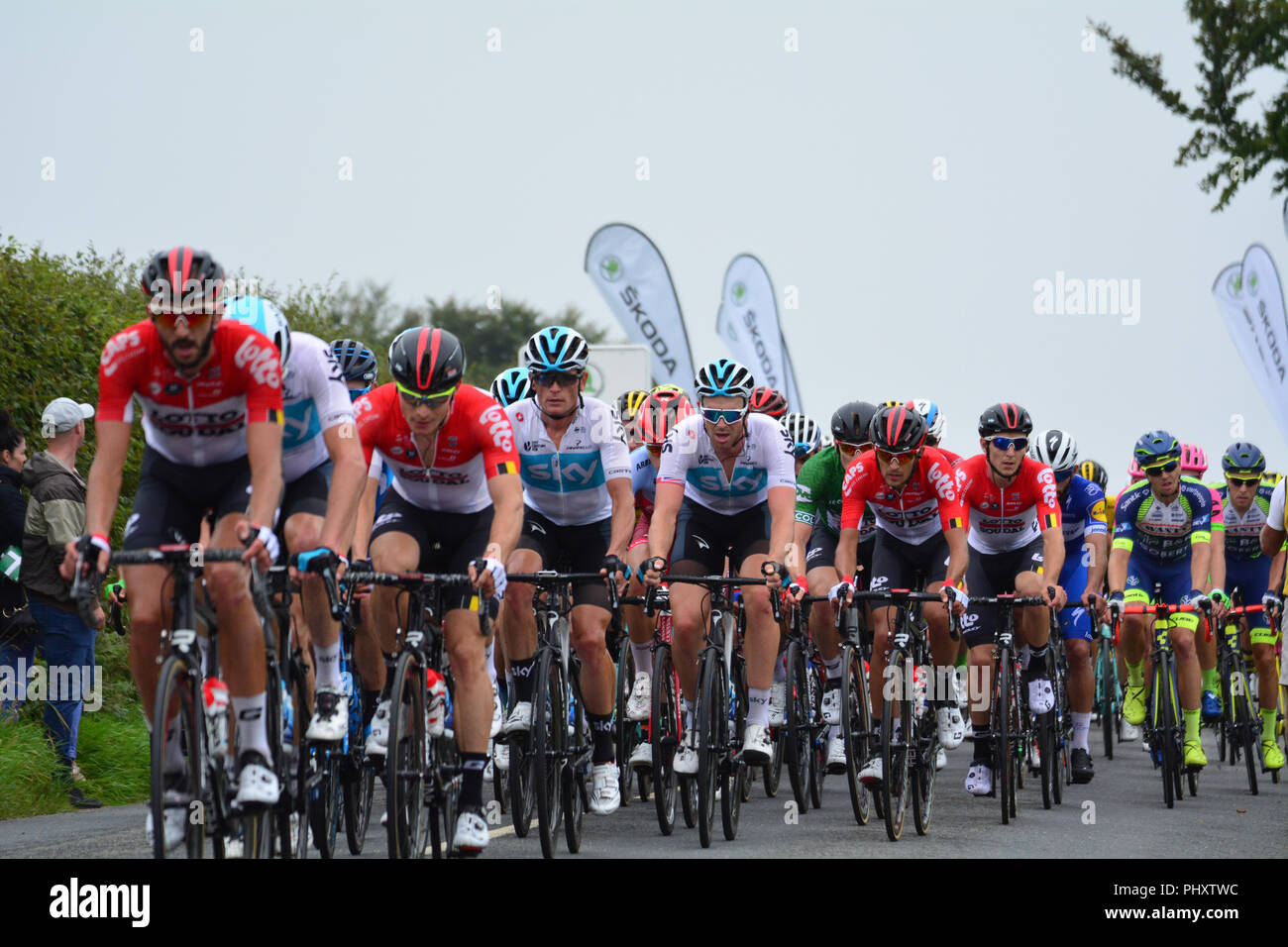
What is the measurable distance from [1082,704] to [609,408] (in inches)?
203

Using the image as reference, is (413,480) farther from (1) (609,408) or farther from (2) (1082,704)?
(2) (1082,704)

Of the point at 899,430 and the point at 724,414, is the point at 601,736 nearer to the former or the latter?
the point at 724,414

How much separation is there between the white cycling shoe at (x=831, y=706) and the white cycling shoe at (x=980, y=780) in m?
0.90

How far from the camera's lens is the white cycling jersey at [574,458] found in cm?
918

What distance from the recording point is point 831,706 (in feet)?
36.6

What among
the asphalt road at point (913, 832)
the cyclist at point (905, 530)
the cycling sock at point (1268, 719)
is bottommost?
the asphalt road at point (913, 832)

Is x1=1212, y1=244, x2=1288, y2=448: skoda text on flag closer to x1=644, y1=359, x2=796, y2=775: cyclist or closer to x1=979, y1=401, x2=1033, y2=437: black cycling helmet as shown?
x1=979, y1=401, x2=1033, y2=437: black cycling helmet

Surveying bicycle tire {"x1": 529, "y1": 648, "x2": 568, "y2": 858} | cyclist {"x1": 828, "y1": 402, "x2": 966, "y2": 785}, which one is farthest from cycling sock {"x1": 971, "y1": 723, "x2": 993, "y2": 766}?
bicycle tire {"x1": 529, "y1": 648, "x2": 568, "y2": 858}

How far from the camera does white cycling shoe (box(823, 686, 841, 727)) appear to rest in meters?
11.0

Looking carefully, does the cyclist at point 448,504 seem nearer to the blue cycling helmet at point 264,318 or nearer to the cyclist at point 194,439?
the blue cycling helmet at point 264,318

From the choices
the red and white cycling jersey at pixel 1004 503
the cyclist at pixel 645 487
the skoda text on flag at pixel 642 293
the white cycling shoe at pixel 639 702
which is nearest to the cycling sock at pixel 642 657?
the cyclist at pixel 645 487

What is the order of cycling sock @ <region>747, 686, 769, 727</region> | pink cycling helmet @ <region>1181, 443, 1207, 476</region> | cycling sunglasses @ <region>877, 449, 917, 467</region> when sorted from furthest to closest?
pink cycling helmet @ <region>1181, 443, 1207, 476</region> < cycling sunglasses @ <region>877, 449, 917, 467</region> < cycling sock @ <region>747, 686, 769, 727</region>

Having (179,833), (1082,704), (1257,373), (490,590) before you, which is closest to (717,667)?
(490,590)

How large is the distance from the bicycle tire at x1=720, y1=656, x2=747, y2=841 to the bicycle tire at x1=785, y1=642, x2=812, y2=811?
0.68 metres
